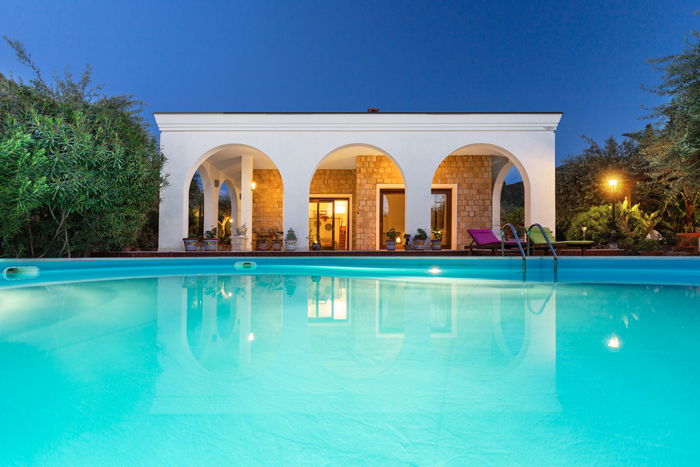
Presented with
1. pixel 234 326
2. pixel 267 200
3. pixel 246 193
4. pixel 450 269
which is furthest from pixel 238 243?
pixel 234 326

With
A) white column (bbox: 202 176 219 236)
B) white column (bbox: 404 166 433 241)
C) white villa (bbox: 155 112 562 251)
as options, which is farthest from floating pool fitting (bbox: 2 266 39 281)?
white column (bbox: 404 166 433 241)

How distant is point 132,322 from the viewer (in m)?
3.27

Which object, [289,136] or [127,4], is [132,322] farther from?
[127,4]

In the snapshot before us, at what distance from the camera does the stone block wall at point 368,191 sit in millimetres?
13539

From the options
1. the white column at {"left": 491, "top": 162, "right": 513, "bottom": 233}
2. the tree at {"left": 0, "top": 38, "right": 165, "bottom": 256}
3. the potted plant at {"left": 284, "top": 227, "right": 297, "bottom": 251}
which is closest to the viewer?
the tree at {"left": 0, "top": 38, "right": 165, "bottom": 256}

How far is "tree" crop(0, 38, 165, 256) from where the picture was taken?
7.46 m

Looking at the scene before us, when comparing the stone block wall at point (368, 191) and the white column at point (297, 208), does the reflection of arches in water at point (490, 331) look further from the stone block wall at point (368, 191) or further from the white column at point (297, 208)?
the stone block wall at point (368, 191)

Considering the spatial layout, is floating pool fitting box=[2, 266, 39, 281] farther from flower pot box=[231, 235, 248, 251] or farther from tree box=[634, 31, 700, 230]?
tree box=[634, 31, 700, 230]

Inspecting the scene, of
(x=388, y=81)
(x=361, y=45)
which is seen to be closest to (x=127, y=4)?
(x=361, y=45)

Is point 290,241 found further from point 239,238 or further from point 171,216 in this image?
point 171,216

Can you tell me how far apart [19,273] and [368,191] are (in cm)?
976

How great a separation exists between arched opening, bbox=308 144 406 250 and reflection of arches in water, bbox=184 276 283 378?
683 cm

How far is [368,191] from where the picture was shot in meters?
13.6

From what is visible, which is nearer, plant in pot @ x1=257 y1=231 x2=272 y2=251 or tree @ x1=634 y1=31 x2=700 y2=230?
tree @ x1=634 y1=31 x2=700 y2=230
